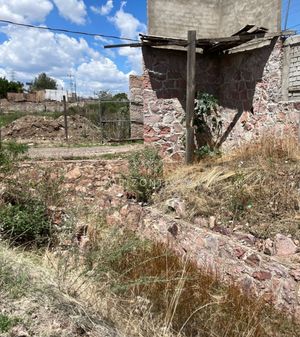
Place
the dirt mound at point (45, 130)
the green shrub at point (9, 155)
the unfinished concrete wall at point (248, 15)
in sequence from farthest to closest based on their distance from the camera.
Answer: the dirt mound at point (45, 130) → the unfinished concrete wall at point (248, 15) → the green shrub at point (9, 155)

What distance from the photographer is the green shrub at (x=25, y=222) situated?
4969 mm

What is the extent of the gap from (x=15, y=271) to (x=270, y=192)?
3713 millimetres

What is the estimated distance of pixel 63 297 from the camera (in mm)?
2963

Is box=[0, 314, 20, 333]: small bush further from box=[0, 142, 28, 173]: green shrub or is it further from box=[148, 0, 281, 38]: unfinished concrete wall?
box=[148, 0, 281, 38]: unfinished concrete wall

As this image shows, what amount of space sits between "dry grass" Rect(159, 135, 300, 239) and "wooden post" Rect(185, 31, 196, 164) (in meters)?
1.31

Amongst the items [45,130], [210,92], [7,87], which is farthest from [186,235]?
[7,87]

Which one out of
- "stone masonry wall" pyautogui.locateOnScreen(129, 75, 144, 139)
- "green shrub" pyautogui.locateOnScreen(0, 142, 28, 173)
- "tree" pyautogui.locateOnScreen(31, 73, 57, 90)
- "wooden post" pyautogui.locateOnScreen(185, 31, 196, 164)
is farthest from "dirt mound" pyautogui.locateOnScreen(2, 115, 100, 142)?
"tree" pyautogui.locateOnScreen(31, 73, 57, 90)

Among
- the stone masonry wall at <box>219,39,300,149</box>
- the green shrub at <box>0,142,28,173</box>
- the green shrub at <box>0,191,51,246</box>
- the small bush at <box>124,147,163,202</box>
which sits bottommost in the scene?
the green shrub at <box>0,191,51,246</box>

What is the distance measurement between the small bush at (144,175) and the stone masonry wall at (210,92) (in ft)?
7.06

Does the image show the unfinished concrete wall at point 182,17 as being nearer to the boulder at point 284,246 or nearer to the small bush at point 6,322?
the boulder at point 284,246

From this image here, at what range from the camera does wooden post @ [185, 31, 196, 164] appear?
841 cm

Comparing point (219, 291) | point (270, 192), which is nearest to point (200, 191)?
point (270, 192)

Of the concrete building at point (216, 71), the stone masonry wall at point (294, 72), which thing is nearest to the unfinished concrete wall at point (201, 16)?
the concrete building at point (216, 71)

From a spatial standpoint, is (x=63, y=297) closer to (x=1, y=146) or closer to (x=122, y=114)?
(x=1, y=146)
